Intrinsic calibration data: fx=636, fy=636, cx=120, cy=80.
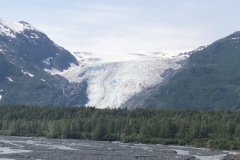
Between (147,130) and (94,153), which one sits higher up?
(147,130)

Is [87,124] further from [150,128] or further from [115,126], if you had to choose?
[150,128]

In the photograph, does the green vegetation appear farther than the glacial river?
Yes

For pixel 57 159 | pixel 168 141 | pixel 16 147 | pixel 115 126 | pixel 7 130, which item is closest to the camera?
pixel 57 159

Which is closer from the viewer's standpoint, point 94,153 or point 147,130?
point 94,153

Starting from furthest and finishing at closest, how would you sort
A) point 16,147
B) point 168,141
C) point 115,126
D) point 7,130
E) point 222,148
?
point 7,130
point 115,126
point 168,141
point 222,148
point 16,147

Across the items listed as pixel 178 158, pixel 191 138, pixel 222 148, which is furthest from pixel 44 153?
pixel 191 138

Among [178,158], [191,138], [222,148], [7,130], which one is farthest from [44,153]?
[7,130]

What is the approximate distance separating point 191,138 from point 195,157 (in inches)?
1713

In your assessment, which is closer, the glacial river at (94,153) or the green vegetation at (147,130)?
the glacial river at (94,153)

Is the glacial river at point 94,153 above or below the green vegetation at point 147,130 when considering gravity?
below

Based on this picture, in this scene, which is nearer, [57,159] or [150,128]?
[57,159]

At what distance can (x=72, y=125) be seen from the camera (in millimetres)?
168375

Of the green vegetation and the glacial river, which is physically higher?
the green vegetation

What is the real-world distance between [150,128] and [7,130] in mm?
42703
